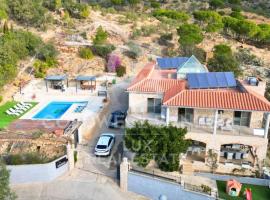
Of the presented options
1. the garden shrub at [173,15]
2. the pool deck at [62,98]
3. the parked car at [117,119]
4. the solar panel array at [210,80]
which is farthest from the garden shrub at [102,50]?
the garden shrub at [173,15]

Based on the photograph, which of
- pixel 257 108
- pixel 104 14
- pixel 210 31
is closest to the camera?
pixel 257 108

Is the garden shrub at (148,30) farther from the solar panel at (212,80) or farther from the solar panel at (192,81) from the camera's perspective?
the solar panel at (212,80)

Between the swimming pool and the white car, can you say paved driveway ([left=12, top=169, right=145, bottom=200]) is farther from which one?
the swimming pool

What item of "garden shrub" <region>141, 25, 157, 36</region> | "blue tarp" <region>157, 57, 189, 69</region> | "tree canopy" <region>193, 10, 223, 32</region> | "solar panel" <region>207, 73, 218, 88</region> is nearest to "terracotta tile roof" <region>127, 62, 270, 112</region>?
"solar panel" <region>207, 73, 218, 88</region>

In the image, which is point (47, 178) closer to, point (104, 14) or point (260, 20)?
point (104, 14)

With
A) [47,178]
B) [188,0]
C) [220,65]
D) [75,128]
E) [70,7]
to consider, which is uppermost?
[188,0]

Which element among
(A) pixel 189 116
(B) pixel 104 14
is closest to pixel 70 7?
(B) pixel 104 14
